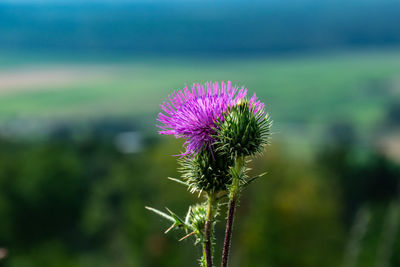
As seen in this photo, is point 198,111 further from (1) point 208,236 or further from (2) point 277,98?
(2) point 277,98

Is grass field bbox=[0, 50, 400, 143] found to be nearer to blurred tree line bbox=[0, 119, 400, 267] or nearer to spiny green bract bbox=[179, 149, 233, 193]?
blurred tree line bbox=[0, 119, 400, 267]

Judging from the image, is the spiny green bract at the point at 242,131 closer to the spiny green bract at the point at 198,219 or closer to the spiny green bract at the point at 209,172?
the spiny green bract at the point at 209,172

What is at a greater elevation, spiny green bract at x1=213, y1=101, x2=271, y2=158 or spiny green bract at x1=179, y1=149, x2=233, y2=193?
spiny green bract at x1=213, y1=101, x2=271, y2=158

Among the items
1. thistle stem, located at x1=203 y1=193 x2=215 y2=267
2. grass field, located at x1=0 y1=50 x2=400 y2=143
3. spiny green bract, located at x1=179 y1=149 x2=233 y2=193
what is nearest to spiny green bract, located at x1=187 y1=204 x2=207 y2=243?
thistle stem, located at x1=203 y1=193 x2=215 y2=267

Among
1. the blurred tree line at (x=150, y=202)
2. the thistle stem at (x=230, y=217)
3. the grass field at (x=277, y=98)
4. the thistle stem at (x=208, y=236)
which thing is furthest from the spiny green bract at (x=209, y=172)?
the grass field at (x=277, y=98)

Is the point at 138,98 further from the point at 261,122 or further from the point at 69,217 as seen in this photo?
the point at 261,122

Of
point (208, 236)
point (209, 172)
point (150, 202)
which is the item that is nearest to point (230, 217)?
point (208, 236)
